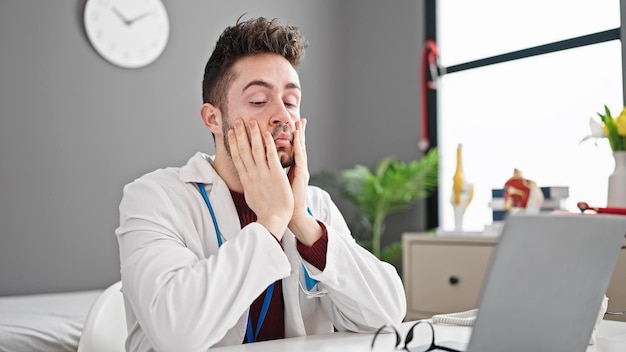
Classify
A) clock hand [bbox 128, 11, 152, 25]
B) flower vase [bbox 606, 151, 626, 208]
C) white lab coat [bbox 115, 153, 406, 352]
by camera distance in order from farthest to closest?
clock hand [bbox 128, 11, 152, 25]
flower vase [bbox 606, 151, 626, 208]
white lab coat [bbox 115, 153, 406, 352]

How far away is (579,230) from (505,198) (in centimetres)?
214

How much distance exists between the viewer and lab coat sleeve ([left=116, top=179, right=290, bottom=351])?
1.17 metres

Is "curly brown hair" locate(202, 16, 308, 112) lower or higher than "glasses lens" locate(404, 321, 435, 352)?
higher

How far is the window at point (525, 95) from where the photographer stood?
333 cm

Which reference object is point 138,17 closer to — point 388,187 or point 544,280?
point 388,187

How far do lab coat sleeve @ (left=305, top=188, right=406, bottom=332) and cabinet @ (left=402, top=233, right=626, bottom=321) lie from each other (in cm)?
143

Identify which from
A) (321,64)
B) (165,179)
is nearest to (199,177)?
(165,179)

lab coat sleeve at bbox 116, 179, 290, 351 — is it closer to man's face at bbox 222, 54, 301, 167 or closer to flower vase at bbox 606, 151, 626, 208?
man's face at bbox 222, 54, 301, 167

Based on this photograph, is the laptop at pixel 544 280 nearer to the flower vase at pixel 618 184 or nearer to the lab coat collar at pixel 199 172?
the lab coat collar at pixel 199 172

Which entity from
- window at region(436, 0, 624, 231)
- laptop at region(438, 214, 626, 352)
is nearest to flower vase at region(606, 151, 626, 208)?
window at region(436, 0, 624, 231)

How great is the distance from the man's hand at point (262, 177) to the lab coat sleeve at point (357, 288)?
0.37 feet

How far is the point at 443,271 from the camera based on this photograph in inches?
119

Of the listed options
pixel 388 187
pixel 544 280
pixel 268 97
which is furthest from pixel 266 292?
pixel 388 187

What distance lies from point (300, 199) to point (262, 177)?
104mm
